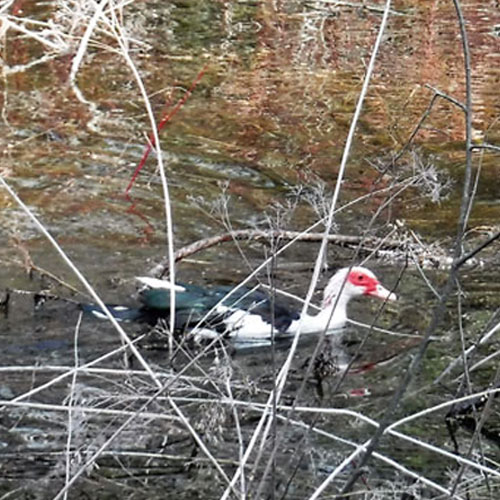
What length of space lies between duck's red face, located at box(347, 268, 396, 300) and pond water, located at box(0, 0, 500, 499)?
152mm

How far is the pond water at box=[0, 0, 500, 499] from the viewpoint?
5984mm

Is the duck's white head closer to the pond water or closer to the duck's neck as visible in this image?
the duck's neck

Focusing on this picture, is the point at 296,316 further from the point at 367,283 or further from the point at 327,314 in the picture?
the point at 367,283

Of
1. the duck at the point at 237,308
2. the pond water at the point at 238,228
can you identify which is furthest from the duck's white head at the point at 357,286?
the pond water at the point at 238,228

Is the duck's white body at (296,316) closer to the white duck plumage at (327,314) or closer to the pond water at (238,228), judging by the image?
the white duck plumage at (327,314)

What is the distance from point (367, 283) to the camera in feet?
28.3

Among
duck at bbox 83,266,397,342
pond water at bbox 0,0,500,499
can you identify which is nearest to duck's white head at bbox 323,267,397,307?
duck at bbox 83,266,397,342

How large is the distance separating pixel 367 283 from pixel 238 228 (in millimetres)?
1719

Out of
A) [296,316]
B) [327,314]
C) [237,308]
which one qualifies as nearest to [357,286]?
[327,314]

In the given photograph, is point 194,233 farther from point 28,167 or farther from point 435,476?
point 435,476

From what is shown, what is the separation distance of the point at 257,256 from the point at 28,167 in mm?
2929

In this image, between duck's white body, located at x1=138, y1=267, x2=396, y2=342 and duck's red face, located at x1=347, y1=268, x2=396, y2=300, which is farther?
duck's red face, located at x1=347, y1=268, x2=396, y2=300

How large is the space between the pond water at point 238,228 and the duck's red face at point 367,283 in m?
0.15

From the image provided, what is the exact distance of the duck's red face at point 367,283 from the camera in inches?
339
